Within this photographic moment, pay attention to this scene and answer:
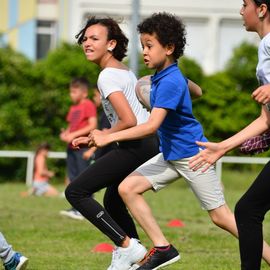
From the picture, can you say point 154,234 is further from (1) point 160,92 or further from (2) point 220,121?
(2) point 220,121

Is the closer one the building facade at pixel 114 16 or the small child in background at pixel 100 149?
the small child in background at pixel 100 149

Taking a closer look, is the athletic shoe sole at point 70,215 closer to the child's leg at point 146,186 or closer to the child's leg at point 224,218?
the child's leg at point 146,186

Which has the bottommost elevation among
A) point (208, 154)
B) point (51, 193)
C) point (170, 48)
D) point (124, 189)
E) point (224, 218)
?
point (51, 193)

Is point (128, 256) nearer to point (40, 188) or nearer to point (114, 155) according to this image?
point (114, 155)

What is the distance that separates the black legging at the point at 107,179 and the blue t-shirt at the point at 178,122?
365mm

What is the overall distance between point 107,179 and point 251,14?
5.99 ft

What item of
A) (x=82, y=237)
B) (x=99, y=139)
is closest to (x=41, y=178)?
(x=82, y=237)

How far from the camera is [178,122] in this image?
280 inches

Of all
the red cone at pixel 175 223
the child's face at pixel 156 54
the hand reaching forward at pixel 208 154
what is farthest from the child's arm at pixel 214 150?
the red cone at pixel 175 223

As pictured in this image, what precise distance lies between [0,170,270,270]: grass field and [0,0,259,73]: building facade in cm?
1265

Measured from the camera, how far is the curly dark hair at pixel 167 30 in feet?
23.7

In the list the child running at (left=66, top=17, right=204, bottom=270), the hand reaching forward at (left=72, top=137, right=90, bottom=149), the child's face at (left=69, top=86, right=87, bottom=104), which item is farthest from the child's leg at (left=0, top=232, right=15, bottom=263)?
the child's face at (left=69, top=86, right=87, bottom=104)

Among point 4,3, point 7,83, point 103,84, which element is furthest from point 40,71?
point 103,84

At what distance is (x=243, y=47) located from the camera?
22.9m
